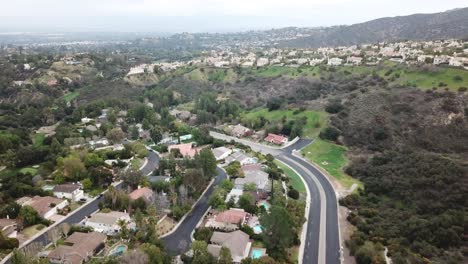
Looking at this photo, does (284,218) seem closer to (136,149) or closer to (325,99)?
(136,149)

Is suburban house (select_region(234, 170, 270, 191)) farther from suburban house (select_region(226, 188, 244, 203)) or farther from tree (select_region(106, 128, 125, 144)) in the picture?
tree (select_region(106, 128, 125, 144))

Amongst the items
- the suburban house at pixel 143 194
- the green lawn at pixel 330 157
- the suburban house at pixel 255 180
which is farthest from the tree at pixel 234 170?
the green lawn at pixel 330 157

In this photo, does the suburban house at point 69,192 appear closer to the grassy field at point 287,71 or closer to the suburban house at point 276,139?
the suburban house at point 276,139

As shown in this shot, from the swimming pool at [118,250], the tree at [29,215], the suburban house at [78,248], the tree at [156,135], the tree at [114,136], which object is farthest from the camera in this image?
the tree at [156,135]

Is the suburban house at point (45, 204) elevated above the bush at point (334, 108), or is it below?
Result: below

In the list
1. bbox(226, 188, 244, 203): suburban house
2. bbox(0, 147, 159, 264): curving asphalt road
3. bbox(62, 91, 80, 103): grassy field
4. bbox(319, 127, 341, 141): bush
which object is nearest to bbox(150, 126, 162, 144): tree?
bbox(0, 147, 159, 264): curving asphalt road
